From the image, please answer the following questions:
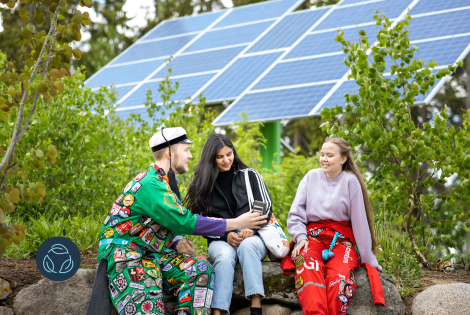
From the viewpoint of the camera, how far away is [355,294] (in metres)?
3.96

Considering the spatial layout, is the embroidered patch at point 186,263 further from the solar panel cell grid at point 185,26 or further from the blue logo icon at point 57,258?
the solar panel cell grid at point 185,26

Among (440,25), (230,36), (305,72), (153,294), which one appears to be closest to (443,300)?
(153,294)

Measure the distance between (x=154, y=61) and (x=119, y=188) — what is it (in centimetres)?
654

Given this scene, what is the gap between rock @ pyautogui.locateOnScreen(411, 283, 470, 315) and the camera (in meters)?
4.02

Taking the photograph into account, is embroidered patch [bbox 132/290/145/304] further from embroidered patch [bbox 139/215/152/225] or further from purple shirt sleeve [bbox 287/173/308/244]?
purple shirt sleeve [bbox 287/173/308/244]

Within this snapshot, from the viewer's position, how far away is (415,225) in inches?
207

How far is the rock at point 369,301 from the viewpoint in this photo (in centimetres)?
392

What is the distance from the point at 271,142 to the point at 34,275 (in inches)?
200

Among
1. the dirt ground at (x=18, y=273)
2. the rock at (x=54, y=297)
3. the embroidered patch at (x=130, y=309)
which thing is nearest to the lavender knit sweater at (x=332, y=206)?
the embroidered patch at (x=130, y=309)

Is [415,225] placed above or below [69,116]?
below

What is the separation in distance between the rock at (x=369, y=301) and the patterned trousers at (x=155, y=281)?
1229 mm

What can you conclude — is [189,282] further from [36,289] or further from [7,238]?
[7,238]

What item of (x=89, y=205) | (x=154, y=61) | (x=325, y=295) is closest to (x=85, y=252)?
(x=89, y=205)

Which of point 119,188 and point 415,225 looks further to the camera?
point 119,188
